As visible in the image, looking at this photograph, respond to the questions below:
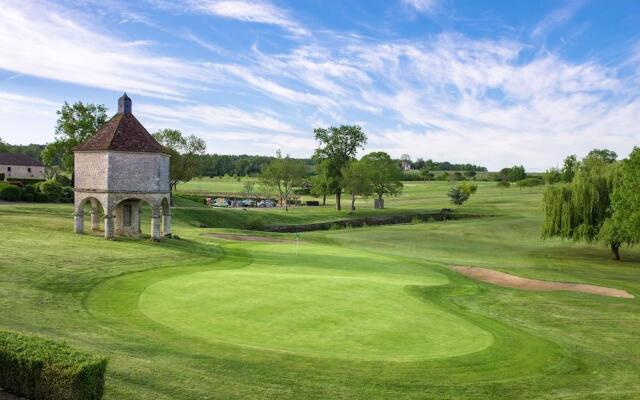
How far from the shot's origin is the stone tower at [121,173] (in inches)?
1527

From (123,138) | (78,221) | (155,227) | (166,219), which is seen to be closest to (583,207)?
(166,219)

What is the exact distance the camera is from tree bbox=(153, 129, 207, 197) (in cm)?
8200

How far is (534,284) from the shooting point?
31625 millimetres

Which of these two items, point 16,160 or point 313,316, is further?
point 16,160

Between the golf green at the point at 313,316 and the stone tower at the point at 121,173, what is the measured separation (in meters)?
14.6

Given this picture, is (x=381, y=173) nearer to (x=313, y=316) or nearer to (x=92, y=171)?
(x=92, y=171)

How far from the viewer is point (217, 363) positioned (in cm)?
1377

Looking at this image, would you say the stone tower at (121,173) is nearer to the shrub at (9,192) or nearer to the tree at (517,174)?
the shrub at (9,192)

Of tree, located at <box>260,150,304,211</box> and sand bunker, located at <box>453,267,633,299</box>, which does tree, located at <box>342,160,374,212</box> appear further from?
sand bunker, located at <box>453,267,633,299</box>

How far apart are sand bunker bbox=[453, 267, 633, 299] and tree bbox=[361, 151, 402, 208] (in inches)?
2347

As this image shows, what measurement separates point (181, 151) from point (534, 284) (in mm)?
63807

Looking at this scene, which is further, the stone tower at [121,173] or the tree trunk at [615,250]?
the tree trunk at [615,250]

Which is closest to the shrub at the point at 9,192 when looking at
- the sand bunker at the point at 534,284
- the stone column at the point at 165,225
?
the stone column at the point at 165,225

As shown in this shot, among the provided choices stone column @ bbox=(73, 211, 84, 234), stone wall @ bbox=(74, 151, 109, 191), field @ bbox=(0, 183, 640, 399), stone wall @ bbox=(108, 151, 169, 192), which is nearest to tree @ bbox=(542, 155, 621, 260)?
field @ bbox=(0, 183, 640, 399)
